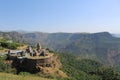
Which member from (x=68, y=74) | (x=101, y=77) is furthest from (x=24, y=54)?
(x=101, y=77)

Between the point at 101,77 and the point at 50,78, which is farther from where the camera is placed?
the point at 101,77

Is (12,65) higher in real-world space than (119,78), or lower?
higher

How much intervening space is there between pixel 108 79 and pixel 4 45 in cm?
3547

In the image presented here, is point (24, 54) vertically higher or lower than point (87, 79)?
higher

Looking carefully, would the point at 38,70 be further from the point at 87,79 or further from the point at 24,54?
the point at 87,79

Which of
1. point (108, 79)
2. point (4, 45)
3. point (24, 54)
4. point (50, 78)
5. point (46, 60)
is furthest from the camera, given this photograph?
point (4, 45)

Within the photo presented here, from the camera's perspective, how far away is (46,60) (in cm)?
5716

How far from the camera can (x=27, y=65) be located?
57312 mm

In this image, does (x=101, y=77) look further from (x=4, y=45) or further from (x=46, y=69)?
(x=4, y=45)

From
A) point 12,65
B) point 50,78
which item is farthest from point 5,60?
point 50,78

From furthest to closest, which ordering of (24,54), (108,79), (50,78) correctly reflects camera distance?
(108,79) < (24,54) < (50,78)

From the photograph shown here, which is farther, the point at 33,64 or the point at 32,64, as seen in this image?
Answer: the point at 32,64

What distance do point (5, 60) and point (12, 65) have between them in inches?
112

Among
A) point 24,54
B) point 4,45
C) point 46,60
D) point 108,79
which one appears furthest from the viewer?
point 4,45
